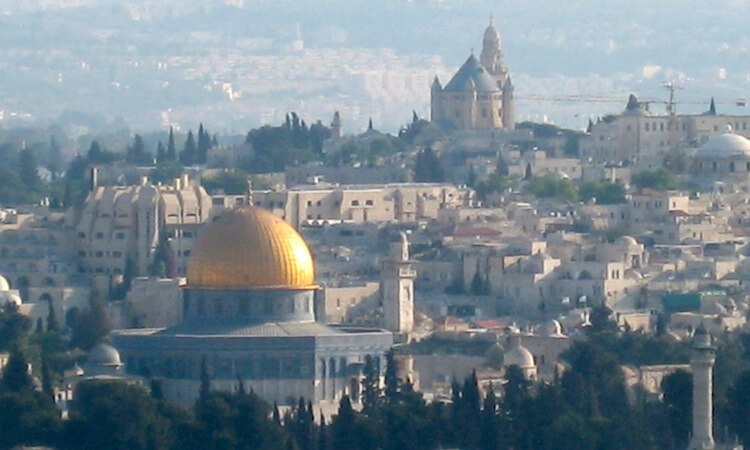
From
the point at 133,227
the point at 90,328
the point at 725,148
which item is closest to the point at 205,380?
the point at 90,328

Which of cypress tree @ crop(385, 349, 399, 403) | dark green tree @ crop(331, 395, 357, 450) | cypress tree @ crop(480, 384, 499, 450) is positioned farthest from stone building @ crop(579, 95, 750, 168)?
dark green tree @ crop(331, 395, 357, 450)

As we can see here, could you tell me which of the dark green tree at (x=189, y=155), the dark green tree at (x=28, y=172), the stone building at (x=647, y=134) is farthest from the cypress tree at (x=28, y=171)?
the stone building at (x=647, y=134)

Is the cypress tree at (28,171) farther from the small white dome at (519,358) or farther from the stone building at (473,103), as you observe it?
the small white dome at (519,358)

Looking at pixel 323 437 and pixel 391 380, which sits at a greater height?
pixel 391 380

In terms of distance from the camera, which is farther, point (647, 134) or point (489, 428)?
point (647, 134)

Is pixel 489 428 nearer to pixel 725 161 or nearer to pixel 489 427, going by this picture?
pixel 489 427

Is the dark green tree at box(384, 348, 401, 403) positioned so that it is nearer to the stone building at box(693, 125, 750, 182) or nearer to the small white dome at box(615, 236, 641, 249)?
the small white dome at box(615, 236, 641, 249)

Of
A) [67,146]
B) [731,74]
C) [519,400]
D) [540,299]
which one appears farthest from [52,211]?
[731,74]
